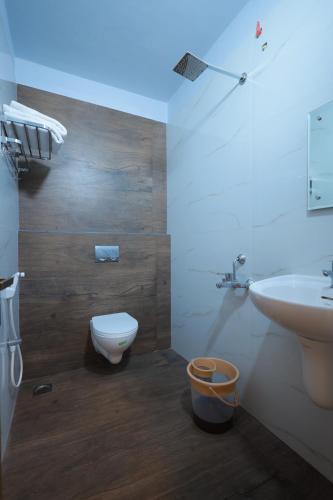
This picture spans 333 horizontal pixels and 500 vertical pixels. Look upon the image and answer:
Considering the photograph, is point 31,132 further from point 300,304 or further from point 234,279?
point 300,304

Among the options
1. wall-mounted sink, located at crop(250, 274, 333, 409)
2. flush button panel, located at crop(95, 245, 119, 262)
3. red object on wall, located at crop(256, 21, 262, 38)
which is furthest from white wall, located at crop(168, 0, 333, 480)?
flush button panel, located at crop(95, 245, 119, 262)

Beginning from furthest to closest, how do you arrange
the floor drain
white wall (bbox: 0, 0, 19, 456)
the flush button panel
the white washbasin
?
the flush button panel < the floor drain < white wall (bbox: 0, 0, 19, 456) < the white washbasin

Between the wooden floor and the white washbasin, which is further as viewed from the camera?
the wooden floor

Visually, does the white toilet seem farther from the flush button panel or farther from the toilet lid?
the flush button panel

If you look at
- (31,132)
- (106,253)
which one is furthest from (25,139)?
(106,253)

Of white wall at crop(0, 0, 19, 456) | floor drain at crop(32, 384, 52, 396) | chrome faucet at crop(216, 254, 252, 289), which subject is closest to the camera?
white wall at crop(0, 0, 19, 456)

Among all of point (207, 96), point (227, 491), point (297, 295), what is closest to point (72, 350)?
point (227, 491)

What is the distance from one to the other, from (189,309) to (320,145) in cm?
143

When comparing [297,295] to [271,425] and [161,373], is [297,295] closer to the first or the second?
[271,425]

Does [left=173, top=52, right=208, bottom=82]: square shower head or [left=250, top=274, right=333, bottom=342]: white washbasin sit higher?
[left=173, top=52, right=208, bottom=82]: square shower head

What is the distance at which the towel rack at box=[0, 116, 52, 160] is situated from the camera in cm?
128

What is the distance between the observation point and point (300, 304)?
686mm

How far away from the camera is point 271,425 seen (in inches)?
48.8

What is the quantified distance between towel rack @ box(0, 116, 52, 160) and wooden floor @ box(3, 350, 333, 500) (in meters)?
1.58
